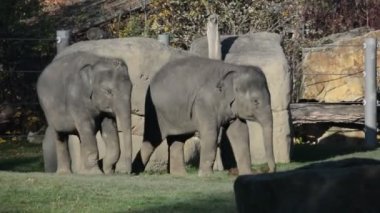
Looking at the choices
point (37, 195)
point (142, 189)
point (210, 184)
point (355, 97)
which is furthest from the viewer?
point (355, 97)

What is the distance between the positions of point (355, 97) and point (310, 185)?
1470cm

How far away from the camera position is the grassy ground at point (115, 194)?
882 centimetres

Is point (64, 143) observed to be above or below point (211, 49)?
below

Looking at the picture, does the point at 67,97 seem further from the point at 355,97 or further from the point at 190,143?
the point at 355,97

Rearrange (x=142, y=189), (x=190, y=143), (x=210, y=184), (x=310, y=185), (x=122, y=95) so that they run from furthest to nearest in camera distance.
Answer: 1. (x=190, y=143)
2. (x=122, y=95)
3. (x=210, y=184)
4. (x=142, y=189)
5. (x=310, y=185)

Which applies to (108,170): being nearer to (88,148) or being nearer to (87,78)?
(88,148)

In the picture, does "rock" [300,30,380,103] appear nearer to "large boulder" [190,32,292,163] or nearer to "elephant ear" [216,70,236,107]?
"large boulder" [190,32,292,163]

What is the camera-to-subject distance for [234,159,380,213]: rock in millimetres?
5590

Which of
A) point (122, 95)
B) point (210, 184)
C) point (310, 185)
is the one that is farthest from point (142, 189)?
point (310, 185)

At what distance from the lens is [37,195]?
9531 mm

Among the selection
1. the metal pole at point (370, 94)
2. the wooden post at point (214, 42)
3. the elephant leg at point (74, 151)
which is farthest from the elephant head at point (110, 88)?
the metal pole at point (370, 94)

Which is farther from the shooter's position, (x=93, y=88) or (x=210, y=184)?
(x=93, y=88)

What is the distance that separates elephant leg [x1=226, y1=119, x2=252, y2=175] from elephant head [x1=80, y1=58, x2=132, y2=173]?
140cm

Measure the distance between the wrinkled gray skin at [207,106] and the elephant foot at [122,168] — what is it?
47 cm
